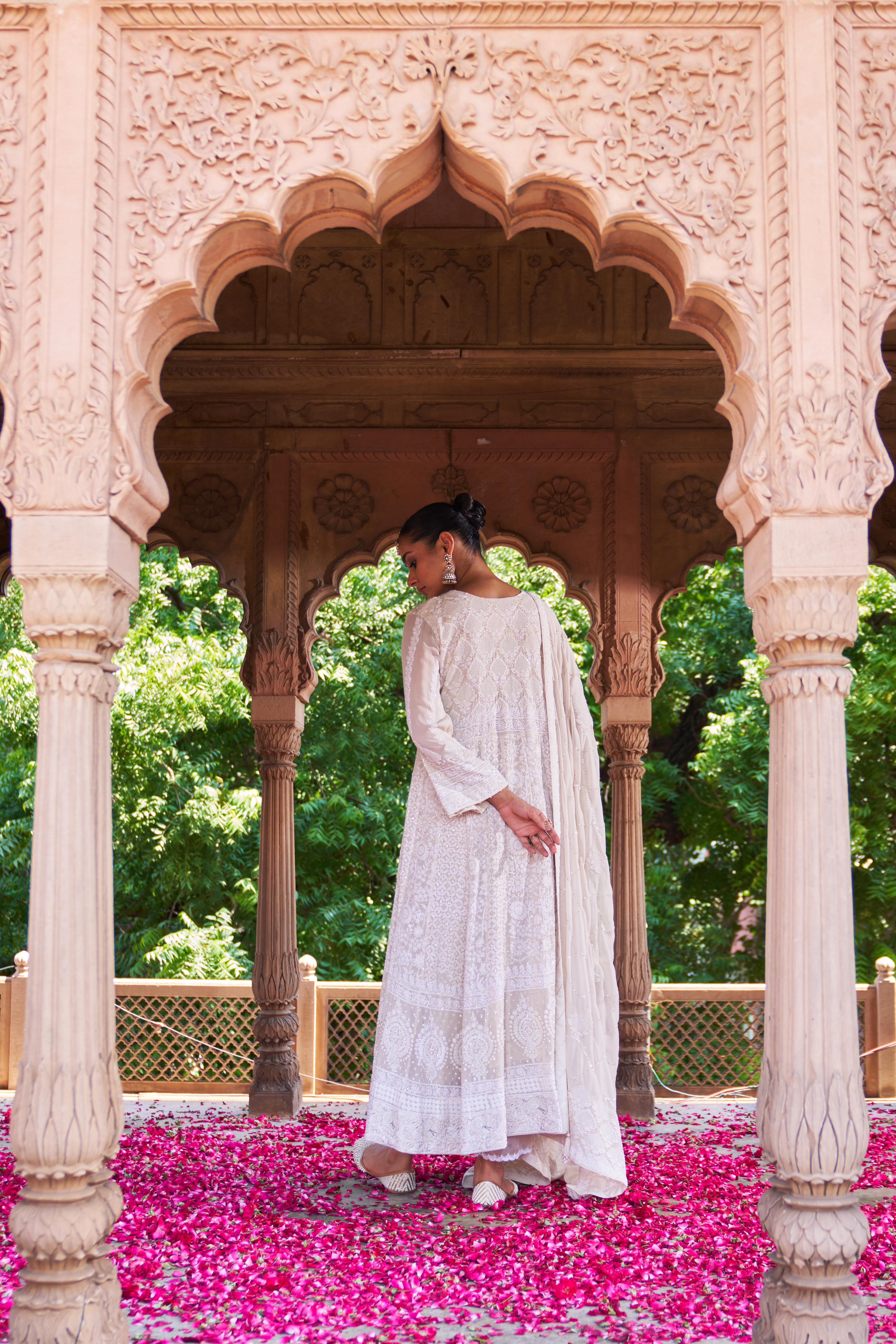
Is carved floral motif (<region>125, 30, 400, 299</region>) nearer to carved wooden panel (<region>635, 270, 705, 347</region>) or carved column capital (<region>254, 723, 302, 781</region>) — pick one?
carved wooden panel (<region>635, 270, 705, 347</region>)

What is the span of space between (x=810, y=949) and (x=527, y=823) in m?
1.23

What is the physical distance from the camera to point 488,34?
125 inches

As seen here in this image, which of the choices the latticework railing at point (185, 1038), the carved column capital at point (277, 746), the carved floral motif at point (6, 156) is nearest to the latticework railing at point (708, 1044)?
the carved column capital at point (277, 746)

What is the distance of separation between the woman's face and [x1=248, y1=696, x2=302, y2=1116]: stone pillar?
6.74ft

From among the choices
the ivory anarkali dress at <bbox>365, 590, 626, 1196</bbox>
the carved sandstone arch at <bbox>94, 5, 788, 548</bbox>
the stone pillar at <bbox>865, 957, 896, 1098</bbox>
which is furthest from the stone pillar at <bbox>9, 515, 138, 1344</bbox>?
the stone pillar at <bbox>865, 957, 896, 1098</bbox>

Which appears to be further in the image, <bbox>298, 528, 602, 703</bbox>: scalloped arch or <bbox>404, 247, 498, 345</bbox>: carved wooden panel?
<bbox>298, 528, 602, 703</bbox>: scalloped arch

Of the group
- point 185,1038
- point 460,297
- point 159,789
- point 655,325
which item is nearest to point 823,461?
point 655,325

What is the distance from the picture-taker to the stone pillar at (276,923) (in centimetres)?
588

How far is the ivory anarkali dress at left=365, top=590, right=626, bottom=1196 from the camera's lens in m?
3.81

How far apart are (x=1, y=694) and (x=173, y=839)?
1977 mm

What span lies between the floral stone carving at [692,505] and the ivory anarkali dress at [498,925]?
2.25 meters

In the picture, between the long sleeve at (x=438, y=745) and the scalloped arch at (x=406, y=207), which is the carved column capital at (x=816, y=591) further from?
the long sleeve at (x=438, y=745)

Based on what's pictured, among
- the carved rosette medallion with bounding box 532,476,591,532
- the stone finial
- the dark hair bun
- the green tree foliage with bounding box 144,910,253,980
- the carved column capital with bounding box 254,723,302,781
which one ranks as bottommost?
the green tree foliage with bounding box 144,910,253,980

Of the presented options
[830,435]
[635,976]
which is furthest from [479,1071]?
[635,976]
